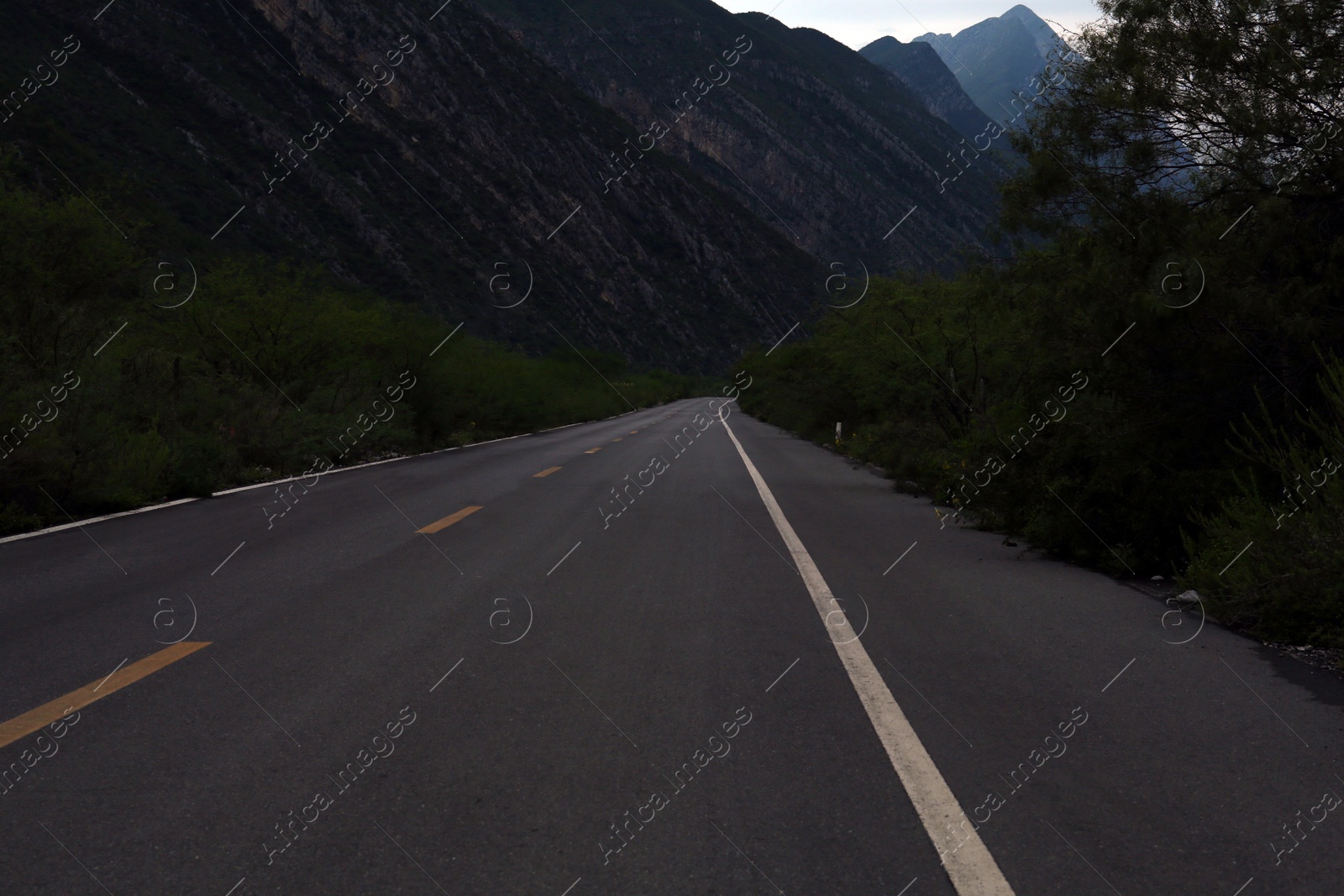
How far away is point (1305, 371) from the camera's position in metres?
8.91

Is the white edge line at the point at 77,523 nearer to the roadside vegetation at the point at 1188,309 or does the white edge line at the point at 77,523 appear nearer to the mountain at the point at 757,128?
the roadside vegetation at the point at 1188,309

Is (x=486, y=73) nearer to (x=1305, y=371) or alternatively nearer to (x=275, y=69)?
(x=275, y=69)

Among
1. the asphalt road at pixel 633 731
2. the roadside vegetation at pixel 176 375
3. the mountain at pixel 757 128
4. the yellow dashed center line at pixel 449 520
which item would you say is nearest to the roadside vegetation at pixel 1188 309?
the asphalt road at pixel 633 731

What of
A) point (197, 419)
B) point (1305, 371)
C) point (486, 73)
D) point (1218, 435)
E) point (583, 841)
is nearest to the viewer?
point (583, 841)

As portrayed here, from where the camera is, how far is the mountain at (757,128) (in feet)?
537

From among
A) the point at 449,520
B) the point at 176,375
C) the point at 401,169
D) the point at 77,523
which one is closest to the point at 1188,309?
the point at 449,520

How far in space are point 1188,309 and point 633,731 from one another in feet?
22.9

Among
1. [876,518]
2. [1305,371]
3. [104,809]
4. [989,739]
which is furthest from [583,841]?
[876,518]

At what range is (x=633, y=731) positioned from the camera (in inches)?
187

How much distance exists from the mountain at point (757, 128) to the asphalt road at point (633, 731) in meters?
148

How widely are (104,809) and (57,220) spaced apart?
1717 centimetres

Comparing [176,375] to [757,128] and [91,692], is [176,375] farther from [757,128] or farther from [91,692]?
[757,128]

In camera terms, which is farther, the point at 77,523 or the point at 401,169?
the point at 401,169

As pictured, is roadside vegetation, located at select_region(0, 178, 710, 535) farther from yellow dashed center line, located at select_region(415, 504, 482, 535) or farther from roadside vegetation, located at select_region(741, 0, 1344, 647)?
roadside vegetation, located at select_region(741, 0, 1344, 647)
